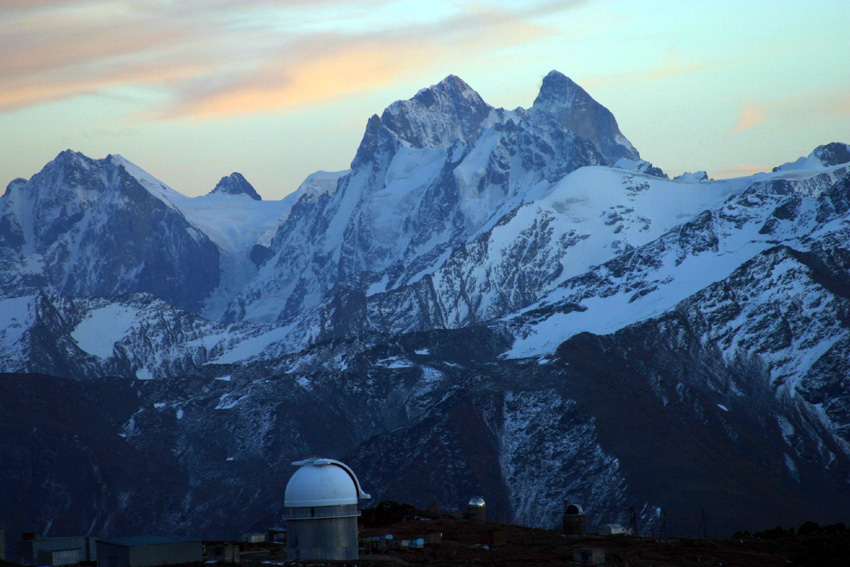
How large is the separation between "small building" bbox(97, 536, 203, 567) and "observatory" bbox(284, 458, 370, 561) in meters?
10.5

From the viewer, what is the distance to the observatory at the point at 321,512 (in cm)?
14138

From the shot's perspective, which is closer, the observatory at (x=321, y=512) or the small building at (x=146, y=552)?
the observatory at (x=321, y=512)

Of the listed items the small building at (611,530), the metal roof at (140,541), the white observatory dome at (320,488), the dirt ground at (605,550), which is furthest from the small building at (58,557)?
the small building at (611,530)

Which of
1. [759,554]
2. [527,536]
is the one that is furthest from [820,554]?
[527,536]

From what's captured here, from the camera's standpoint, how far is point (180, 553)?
14750 cm

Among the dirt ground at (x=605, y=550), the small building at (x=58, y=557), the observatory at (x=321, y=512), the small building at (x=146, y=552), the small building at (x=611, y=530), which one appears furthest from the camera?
the small building at (x=611, y=530)

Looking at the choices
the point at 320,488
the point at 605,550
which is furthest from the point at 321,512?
the point at 605,550

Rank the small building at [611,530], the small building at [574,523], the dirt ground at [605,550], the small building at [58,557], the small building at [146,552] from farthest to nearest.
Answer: the small building at [611,530] < the small building at [574,523] < the dirt ground at [605,550] < the small building at [58,557] < the small building at [146,552]

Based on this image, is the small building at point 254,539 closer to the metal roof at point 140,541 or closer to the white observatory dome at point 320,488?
the metal roof at point 140,541

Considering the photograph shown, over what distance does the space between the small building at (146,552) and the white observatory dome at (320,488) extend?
12084 mm

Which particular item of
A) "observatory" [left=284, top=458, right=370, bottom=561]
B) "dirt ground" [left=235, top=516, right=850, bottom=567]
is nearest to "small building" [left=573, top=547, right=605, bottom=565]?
"dirt ground" [left=235, top=516, right=850, bottom=567]

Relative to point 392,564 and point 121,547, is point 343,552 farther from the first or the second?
point 121,547

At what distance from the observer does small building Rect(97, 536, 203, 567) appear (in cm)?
14350

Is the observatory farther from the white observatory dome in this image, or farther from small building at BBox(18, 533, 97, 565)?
small building at BBox(18, 533, 97, 565)
